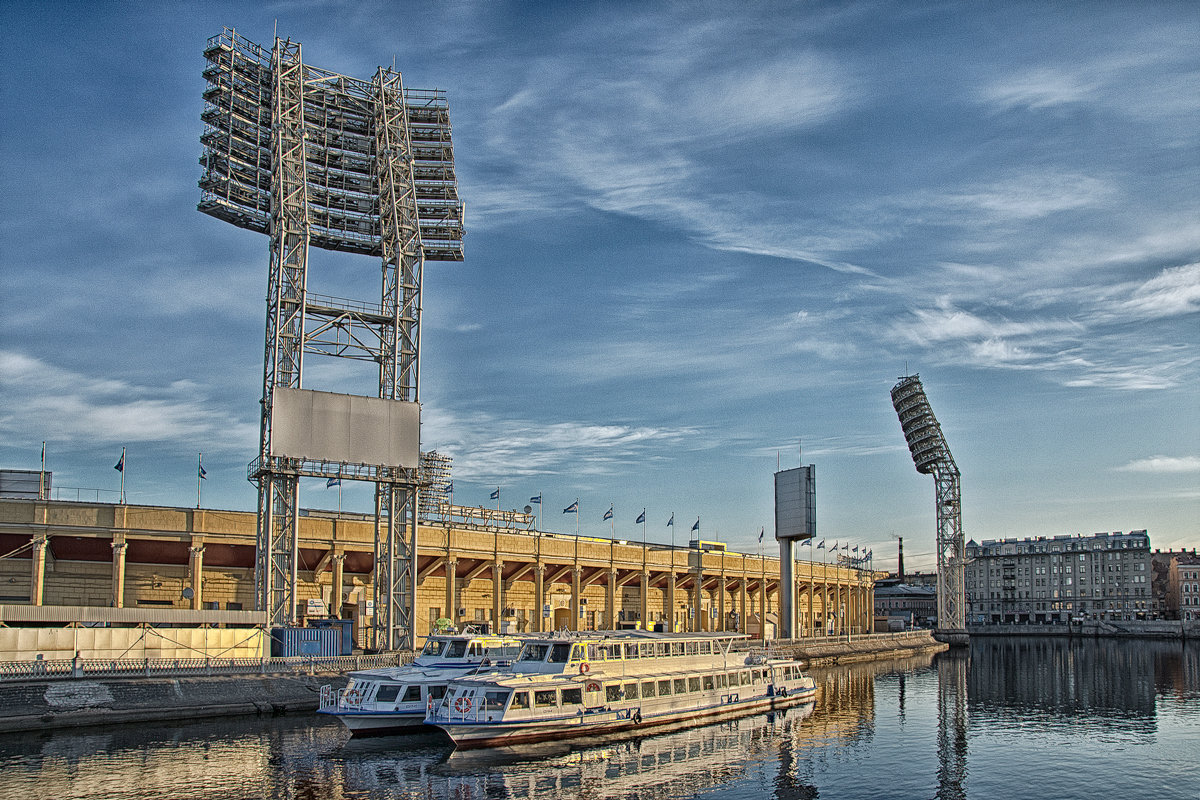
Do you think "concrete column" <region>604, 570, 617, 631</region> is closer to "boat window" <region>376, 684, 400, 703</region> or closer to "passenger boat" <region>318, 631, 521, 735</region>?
"passenger boat" <region>318, 631, 521, 735</region>

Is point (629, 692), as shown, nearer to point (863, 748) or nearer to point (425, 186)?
point (863, 748)

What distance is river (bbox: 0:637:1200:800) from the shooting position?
35.8 m

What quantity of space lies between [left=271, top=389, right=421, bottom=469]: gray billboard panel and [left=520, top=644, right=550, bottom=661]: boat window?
22470 mm

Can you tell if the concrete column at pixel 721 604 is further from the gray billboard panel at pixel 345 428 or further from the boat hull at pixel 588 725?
the boat hull at pixel 588 725

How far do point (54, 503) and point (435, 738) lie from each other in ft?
111

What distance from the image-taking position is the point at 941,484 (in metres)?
144

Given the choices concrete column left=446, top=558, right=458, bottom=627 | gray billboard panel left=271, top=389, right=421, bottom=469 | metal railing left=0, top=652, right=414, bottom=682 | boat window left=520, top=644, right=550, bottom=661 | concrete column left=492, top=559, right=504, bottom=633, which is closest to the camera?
boat window left=520, top=644, right=550, bottom=661

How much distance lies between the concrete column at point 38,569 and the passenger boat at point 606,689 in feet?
111

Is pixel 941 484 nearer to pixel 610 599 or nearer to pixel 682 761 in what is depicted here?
pixel 610 599

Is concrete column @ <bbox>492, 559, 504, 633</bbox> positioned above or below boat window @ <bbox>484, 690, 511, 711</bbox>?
above

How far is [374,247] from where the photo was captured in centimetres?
7200

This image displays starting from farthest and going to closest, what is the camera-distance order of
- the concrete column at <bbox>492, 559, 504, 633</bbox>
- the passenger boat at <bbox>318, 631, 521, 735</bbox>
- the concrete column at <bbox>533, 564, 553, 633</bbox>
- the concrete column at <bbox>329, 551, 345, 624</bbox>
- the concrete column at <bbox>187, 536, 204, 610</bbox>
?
the concrete column at <bbox>533, 564, 553, 633</bbox> → the concrete column at <bbox>492, 559, 504, 633</bbox> → the concrete column at <bbox>329, 551, 345, 624</bbox> → the concrete column at <bbox>187, 536, 204, 610</bbox> → the passenger boat at <bbox>318, 631, 521, 735</bbox>

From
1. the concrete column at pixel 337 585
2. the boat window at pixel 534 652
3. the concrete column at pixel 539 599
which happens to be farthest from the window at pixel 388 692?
the concrete column at pixel 539 599

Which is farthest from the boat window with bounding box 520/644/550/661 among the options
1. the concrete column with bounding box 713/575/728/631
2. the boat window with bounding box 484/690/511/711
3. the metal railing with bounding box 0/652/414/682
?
the concrete column with bounding box 713/575/728/631
